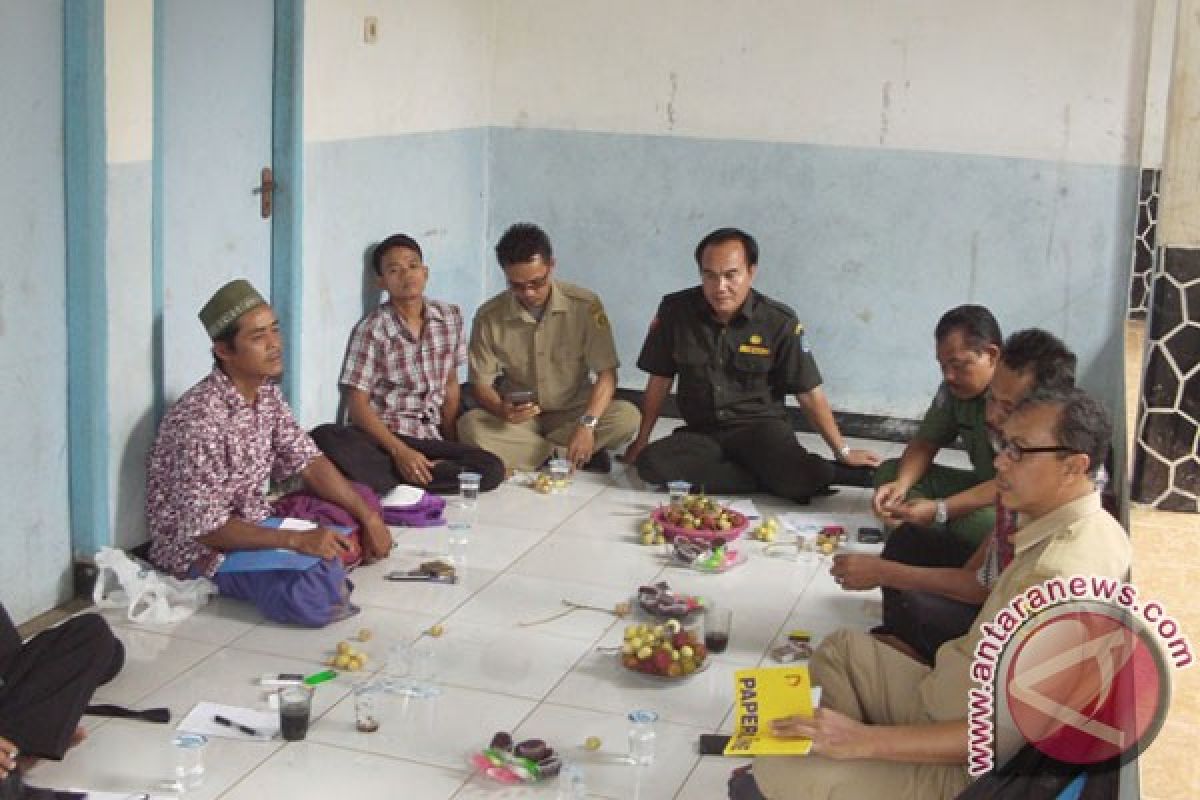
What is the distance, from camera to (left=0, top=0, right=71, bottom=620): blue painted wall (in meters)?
4.73

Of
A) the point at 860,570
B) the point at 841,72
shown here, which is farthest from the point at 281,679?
the point at 841,72

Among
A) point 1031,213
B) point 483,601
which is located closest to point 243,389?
point 483,601

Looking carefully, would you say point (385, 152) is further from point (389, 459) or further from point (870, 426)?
point (870, 426)

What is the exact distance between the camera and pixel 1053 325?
7.67 m

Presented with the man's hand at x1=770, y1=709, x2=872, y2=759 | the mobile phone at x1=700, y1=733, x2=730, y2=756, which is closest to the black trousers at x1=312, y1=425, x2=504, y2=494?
the mobile phone at x1=700, y1=733, x2=730, y2=756

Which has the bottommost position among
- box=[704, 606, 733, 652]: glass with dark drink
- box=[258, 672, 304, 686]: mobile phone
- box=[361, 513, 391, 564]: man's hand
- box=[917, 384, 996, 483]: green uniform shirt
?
box=[258, 672, 304, 686]: mobile phone

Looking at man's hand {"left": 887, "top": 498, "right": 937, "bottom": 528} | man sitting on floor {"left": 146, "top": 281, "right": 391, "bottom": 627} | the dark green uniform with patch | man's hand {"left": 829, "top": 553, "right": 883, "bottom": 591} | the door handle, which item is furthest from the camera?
the dark green uniform with patch

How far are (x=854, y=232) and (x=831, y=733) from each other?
4.91 metres

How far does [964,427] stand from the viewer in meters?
5.80

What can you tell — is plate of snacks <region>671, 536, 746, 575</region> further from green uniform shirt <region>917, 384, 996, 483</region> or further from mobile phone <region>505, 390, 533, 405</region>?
mobile phone <region>505, 390, 533, 405</region>

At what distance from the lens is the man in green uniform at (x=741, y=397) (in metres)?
6.65

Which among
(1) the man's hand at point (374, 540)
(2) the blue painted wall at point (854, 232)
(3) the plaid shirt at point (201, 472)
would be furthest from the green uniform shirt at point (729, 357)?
(3) the plaid shirt at point (201, 472)

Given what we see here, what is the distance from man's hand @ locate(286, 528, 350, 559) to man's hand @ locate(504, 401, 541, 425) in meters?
1.89

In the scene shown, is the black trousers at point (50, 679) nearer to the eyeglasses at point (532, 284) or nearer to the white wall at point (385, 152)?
the white wall at point (385, 152)
